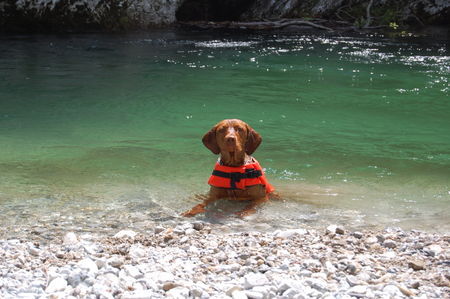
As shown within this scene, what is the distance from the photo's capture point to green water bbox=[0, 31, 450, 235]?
271 inches

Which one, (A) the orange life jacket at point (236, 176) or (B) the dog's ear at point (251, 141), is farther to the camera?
(B) the dog's ear at point (251, 141)

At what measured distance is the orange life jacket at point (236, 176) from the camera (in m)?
6.68

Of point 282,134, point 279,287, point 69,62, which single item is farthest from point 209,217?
point 69,62

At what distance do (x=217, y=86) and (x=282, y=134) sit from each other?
12.5 feet

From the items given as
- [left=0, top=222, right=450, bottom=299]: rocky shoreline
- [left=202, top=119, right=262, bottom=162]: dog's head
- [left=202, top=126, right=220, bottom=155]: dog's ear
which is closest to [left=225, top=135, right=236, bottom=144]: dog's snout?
[left=202, top=119, right=262, bottom=162]: dog's head

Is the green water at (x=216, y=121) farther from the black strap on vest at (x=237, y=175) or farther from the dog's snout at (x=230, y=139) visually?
the dog's snout at (x=230, y=139)

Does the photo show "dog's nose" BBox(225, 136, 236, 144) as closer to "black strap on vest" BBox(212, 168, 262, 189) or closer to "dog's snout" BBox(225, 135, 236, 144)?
"dog's snout" BBox(225, 135, 236, 144)

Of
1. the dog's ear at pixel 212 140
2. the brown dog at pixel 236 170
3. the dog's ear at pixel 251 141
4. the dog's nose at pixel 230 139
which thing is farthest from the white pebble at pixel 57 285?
the dog's ear at pixel 251 141

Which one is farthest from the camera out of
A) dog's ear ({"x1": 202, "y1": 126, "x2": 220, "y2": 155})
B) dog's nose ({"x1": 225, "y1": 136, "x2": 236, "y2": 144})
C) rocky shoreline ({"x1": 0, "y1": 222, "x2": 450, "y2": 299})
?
dog's ear ({"x1": 202, "y1": 126, "x2": 220, "y2": 155})

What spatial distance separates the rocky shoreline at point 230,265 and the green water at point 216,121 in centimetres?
73

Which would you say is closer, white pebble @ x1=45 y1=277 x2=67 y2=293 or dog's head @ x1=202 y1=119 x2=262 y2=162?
white pebble @ x1=45 y1=277 x2=67 y2=293

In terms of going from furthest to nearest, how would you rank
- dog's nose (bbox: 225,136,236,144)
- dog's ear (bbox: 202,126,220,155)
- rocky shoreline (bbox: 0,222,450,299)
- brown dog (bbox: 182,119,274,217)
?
dog's ear (bbox: 202,126,220,155)
brown dog (bbox: 182,119,274,217)
dog's nose (bbox: 225,136,236,144)
rocky shoreline (bbox: 0,222,450,299)

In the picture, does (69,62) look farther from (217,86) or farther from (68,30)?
(68,30)

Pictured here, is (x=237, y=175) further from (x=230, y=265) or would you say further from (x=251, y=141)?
(x=230, y=265)
